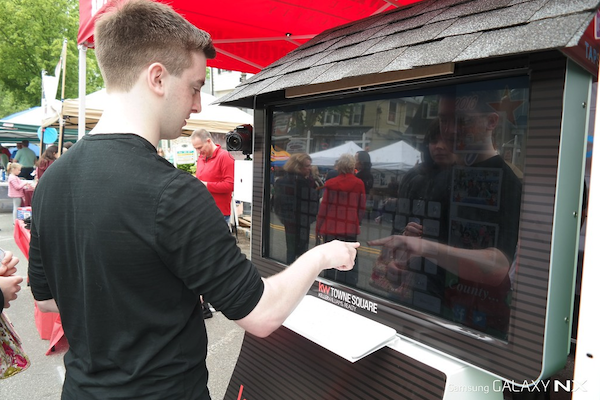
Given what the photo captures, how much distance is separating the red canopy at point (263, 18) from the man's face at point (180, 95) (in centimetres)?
183

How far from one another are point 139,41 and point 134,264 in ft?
1.97

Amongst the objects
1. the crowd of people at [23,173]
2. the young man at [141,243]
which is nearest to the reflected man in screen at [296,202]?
the young man at [141,243]

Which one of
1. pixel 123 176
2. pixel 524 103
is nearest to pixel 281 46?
pixel 524 103

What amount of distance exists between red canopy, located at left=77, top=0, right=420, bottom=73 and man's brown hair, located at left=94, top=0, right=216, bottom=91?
1.76 m

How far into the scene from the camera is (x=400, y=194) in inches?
69.3

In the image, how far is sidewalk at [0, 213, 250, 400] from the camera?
312 cm

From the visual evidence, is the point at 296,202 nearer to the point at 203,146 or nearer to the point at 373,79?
the point at 373,79

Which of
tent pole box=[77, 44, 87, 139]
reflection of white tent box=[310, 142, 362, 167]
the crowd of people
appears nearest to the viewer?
reflection of white tent box=[310, 142, 362, 167]

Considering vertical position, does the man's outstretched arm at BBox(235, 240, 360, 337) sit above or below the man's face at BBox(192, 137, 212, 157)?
below

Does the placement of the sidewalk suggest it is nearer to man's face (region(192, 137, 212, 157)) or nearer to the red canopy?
man's face (region(192, 137, 212, 157))

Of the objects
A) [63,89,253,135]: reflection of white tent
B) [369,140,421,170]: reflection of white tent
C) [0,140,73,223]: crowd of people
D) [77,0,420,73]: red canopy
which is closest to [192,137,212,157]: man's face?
[77,0,420,73]: red canopy

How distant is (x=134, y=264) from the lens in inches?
40.9

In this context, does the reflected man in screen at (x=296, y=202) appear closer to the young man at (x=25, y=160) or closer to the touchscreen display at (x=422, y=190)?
the touchscreen display at (x=422, y=190)

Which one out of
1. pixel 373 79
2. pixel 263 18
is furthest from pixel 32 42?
pixel 373 79
